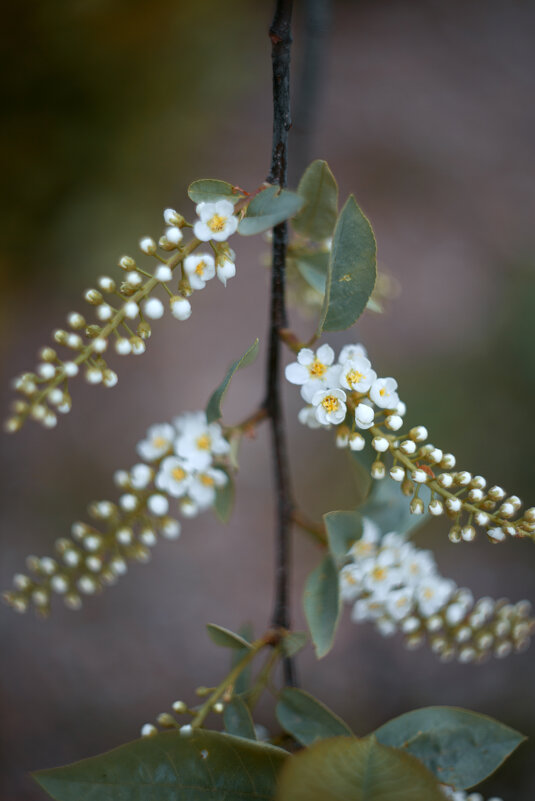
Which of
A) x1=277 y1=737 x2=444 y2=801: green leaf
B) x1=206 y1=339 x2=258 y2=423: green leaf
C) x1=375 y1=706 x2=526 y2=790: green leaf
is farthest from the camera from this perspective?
x1=375 y1=706 x2=526 y2=790: green leaf

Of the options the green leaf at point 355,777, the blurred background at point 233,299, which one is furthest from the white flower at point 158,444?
the blurred background at point 233,299

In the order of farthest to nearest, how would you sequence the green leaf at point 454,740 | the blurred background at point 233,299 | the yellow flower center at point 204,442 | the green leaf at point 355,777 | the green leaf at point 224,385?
1. the blurred background at point 233,299
2. the yellow flower center at point 204,442
3. the green leaf at point 454,740
4. the green leaf at point 224,385
5. the green leaf at point 355,777

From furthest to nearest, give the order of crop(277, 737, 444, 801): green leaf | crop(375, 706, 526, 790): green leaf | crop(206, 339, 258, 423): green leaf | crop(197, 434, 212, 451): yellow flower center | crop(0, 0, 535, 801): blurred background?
crop(0, 0, 535, 801): blurred background
crop(197, 434, 212, 451): yellow flower center
crop(375, 706, 526, 790): green leaf
crop(206, 339, 258, 423): green leaf
crop(277, 737, 444, 801): green leaf

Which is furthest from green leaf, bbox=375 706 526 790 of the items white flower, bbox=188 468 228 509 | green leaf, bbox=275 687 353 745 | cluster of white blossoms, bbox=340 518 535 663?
white flower, bbox=188 468 228 509

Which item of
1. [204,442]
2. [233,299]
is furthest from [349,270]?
[233,299]

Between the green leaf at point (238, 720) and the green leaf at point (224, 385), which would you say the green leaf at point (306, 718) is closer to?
the green leaf at point (238, 720)

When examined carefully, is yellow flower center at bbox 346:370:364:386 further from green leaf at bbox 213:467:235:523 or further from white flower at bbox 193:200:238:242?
green leaf at bbox 213:467:235:523

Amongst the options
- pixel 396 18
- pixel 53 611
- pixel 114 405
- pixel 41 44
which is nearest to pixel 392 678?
pixel 53 611
